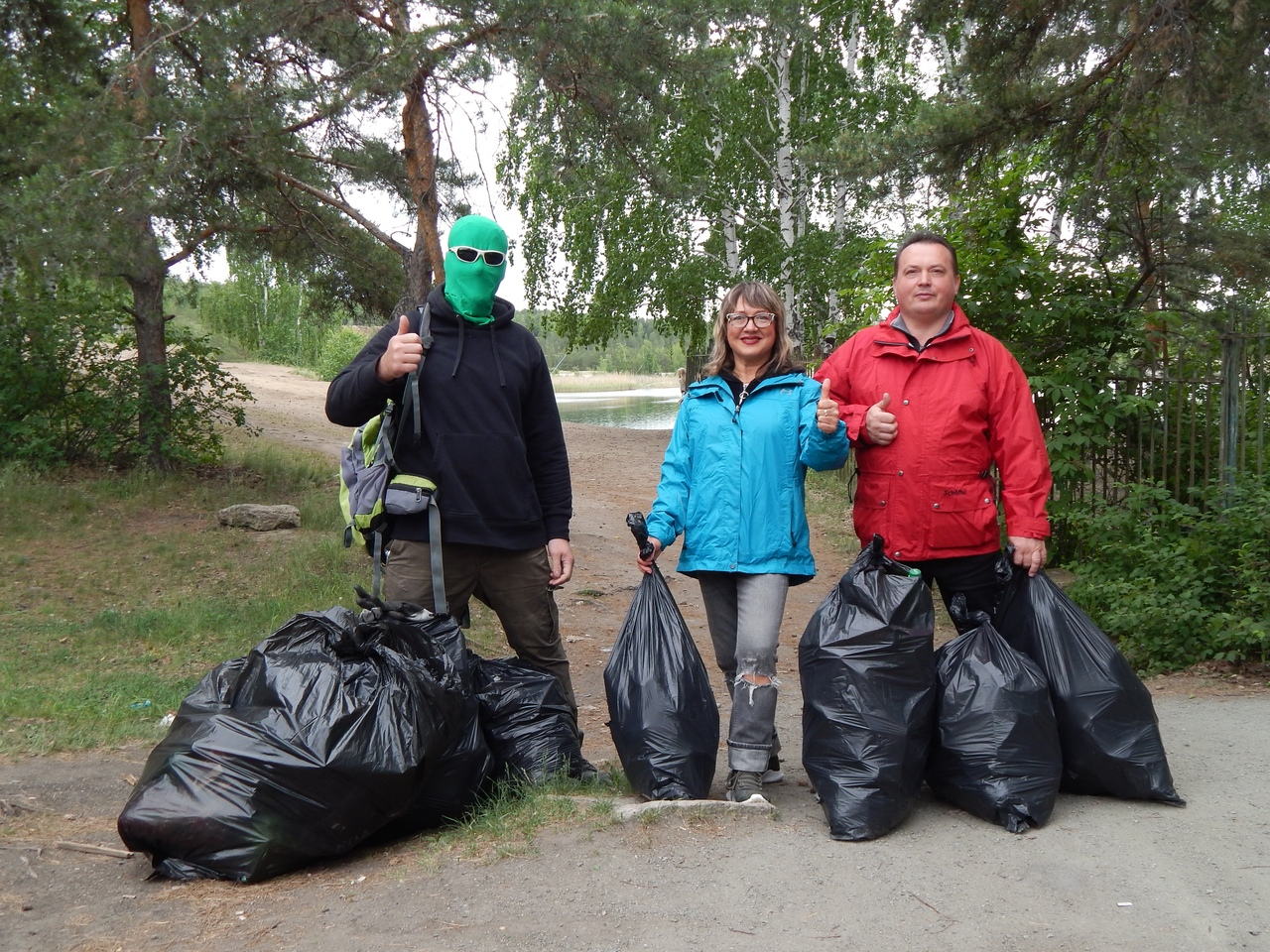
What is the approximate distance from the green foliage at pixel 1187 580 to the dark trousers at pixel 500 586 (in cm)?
326

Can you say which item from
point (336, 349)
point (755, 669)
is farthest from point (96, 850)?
point (336, 349)

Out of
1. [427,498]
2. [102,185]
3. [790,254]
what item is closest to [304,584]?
[102,185]

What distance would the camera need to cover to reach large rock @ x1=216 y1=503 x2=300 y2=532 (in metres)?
9.02

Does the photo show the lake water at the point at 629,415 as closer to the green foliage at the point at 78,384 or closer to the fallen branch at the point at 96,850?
the green foliage at the point at 78,384

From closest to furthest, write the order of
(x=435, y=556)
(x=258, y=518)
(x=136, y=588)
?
(x=435, y=556) < (x=136, y=588) < (x=258, y=518)

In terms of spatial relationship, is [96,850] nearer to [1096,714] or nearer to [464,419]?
[464,419]

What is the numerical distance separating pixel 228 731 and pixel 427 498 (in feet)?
2.95

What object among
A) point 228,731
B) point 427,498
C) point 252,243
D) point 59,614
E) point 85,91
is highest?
point 85,91

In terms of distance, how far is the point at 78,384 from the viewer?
10125mm

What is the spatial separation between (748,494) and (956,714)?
3.01ft

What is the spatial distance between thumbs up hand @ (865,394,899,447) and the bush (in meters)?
29.3

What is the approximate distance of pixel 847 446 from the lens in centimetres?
346

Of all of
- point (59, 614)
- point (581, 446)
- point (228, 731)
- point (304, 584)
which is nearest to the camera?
point (228, 731)

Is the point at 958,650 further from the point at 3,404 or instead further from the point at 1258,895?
the point at 3,404
